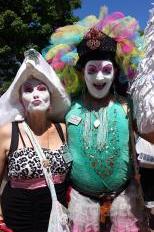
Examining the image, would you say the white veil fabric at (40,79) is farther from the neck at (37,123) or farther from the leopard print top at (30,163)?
the leopard print top at (30,163)

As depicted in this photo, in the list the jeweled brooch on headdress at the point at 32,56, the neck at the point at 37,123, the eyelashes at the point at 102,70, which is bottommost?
the neck at the point at 37,123

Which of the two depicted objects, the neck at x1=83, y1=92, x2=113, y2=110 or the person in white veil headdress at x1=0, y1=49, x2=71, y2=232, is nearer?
the person in white veil headdress at x1=0, y1=49, x2=71, y2=232

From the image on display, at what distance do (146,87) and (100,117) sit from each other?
546 millimetres

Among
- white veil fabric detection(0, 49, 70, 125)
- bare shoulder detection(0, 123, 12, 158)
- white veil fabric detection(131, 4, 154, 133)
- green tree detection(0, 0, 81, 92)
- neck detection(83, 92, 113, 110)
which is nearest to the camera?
white veil fabric detection(131, 4, 154, 133)

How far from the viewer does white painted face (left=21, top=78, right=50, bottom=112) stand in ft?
11.2

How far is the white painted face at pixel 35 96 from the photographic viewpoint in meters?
3.42

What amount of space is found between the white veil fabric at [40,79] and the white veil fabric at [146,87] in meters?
0.60

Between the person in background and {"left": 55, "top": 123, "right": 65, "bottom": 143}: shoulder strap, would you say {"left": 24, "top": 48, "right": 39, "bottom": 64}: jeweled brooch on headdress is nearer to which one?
{"left": 55, "top": 123, "right": 65, "bottom": 143}: shoulder strap

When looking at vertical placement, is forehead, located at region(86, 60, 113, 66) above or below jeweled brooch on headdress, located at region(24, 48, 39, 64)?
below

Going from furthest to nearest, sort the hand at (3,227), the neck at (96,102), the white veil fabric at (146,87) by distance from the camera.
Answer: the neck at (96,102) → the hand at (3,227) → the white veil fabric at (146,87)

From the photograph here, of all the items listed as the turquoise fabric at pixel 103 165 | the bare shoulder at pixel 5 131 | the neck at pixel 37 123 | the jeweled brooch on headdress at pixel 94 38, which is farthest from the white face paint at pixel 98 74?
the bare shoulder at pixel 5 131

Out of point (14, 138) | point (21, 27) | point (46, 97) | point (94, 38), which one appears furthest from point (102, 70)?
point (21, 27)

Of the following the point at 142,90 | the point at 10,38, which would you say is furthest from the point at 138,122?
the point at 10,38

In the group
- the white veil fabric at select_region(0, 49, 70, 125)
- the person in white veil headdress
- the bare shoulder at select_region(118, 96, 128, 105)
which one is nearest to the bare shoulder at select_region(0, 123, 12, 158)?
the person in white veil headdress
